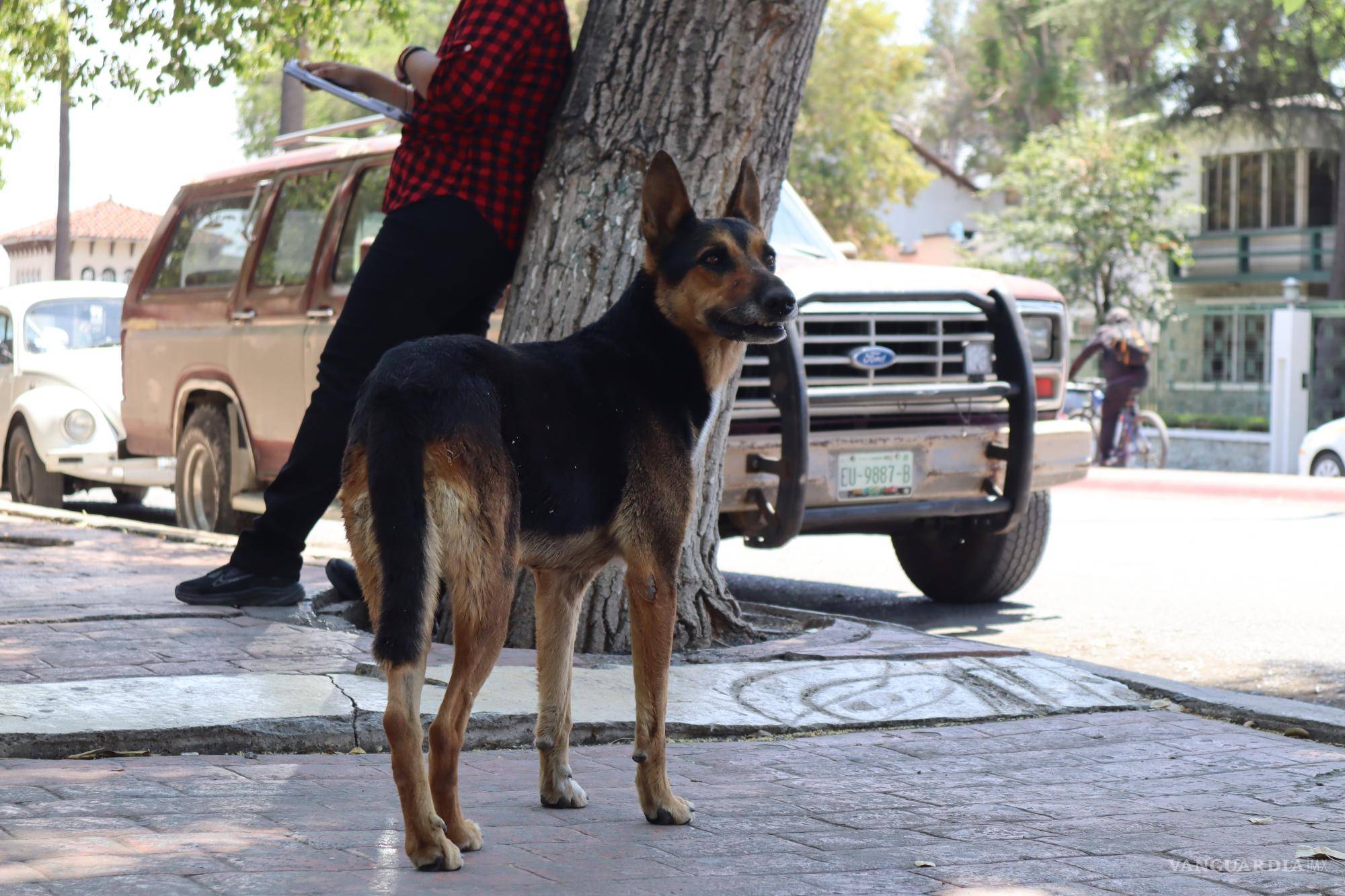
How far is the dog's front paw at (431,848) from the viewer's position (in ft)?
10.4

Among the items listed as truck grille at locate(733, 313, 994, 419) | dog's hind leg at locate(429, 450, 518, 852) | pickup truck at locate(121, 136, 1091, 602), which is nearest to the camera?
dog's hind leg at locate(429, 450, 518, 852)

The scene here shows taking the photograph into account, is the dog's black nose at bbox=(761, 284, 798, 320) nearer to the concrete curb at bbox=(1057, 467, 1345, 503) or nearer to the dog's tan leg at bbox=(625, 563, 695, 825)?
the dog's tan leg at bbox=(625, 563, 695, 825)

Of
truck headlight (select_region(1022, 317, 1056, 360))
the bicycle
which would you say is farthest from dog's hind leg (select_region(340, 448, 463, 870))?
the bicycle

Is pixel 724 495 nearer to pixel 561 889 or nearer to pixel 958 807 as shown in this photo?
pixel 958 807

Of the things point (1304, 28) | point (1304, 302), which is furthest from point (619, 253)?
point (1304, 28)

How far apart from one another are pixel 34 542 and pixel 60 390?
476 centimetres

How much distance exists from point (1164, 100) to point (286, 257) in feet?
94.9

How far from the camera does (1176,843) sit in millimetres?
3664

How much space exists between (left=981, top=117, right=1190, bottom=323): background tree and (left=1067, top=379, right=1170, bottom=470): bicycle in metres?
10.8

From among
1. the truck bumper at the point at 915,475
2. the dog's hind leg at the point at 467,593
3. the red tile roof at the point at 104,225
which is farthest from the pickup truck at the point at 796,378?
the red tile roof at the point at 104,225

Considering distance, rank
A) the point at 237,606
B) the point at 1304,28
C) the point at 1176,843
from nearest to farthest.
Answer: the point at 1176,843 → the point at 237,606 → the point at 1304,28

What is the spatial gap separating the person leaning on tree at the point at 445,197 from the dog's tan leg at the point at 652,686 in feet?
6.27

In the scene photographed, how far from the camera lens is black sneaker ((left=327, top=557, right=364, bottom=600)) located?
6109 millimetres

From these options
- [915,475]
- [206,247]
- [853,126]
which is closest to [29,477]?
[206,247]
